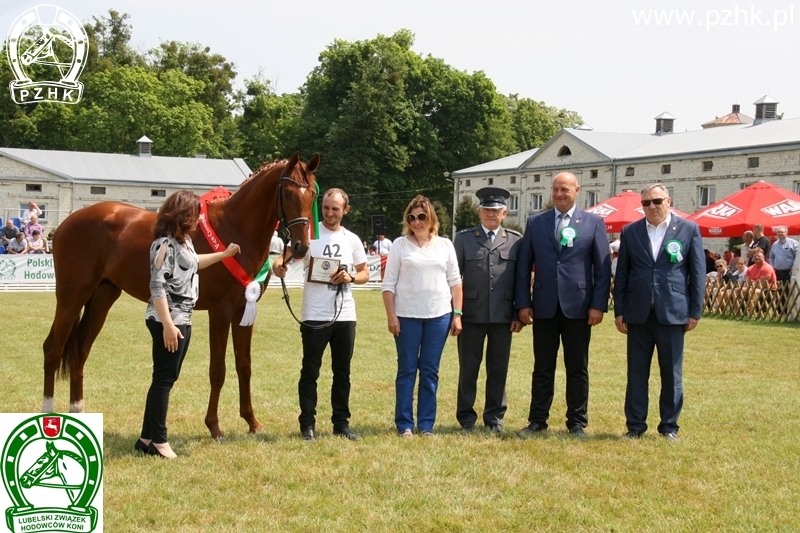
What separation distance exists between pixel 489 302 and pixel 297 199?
1853mm

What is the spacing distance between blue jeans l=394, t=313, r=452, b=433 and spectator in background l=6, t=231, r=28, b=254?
71.3 feet

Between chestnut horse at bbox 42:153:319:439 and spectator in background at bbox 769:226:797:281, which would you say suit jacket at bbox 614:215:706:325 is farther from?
spectator in background at bbox 769:226:797:281

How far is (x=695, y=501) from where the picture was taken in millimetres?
4977

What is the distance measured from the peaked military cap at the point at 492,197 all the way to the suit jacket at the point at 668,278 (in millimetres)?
1136

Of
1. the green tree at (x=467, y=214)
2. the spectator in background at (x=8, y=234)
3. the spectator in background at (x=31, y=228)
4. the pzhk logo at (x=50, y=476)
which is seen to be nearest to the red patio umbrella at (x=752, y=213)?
the pzhk logo at (x=50, y=476)

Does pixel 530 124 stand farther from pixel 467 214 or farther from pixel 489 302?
pixel 489 302

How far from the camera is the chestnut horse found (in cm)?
611

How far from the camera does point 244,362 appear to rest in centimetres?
664

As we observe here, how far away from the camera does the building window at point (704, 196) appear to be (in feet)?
155

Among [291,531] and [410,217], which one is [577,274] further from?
[291,531]

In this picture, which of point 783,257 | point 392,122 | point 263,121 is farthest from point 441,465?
point 263,121

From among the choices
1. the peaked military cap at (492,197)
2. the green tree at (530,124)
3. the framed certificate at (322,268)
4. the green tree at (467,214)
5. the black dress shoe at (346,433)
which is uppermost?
the green tree at (530,124)

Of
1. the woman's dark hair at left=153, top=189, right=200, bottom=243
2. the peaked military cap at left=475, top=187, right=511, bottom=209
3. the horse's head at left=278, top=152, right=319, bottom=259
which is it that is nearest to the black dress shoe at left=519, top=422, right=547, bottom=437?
the peaked military cap at left=475, top=187, right=511, bottom=209

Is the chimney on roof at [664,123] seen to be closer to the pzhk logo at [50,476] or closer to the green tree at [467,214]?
the green tree at [467,214]
